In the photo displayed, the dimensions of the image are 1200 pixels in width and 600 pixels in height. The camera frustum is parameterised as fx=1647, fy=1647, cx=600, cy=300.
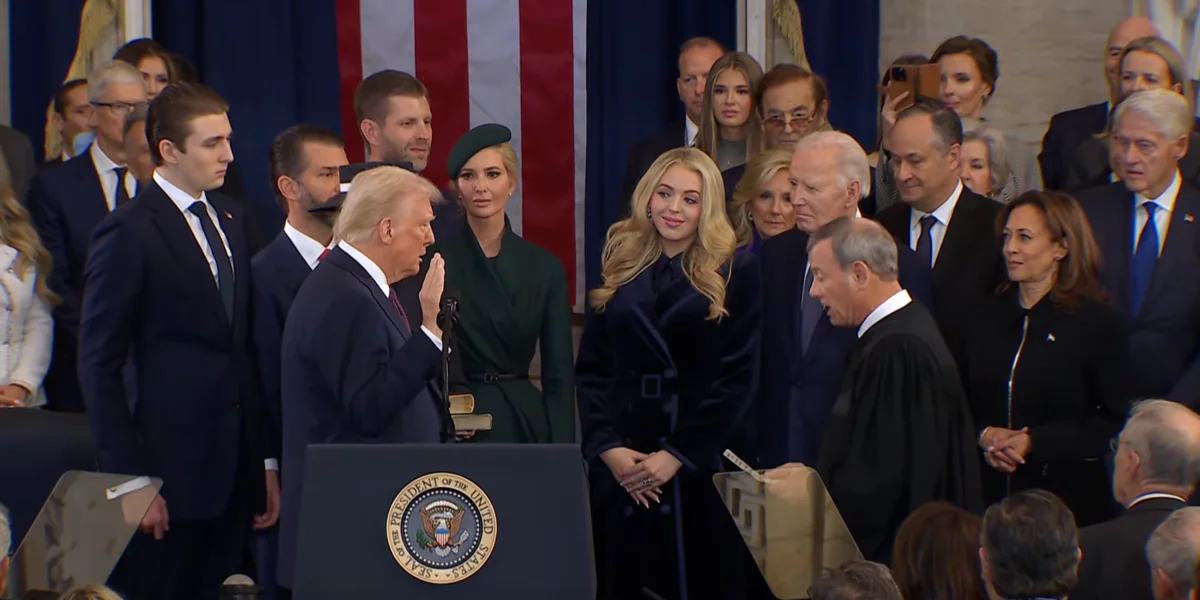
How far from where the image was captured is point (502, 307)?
5.25m

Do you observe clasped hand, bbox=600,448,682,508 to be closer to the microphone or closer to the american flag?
the microphone

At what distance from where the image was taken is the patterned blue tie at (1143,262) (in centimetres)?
534

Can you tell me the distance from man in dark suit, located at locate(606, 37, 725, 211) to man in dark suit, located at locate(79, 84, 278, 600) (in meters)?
1.94

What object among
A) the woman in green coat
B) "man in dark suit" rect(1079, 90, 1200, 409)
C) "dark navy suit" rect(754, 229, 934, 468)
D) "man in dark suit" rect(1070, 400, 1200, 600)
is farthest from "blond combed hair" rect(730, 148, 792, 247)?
"man in dark suit" rect(1070, 400, 1200, 600)

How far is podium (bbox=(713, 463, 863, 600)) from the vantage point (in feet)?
13.2

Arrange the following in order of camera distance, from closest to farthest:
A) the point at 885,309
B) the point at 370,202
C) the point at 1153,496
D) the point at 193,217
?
the point at 1153,496 < the point at 370,202 < the point at 885,309 < the point at 193,217

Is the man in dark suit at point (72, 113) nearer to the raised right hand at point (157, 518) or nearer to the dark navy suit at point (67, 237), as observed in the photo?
the dark navy suit at point (67, 237)

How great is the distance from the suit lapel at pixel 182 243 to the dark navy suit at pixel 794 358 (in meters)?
1.71

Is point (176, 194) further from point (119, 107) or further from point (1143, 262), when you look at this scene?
point (1143, 262)

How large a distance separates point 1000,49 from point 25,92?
434cm

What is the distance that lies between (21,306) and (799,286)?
7.99ft

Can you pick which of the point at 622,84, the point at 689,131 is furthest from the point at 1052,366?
the point at 622,84

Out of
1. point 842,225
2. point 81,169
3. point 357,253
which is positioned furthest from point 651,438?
point 81,169

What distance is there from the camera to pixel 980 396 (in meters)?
5.06
